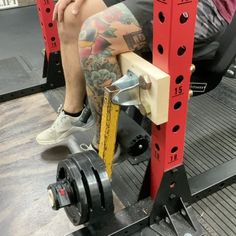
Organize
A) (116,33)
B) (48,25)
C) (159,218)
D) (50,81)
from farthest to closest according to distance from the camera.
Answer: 1. (50,81)
2. (48,25)
3. (159,218)
4. (116,33)

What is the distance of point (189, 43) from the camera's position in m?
0.82

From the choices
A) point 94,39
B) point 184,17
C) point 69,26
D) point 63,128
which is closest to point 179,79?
point 184,17

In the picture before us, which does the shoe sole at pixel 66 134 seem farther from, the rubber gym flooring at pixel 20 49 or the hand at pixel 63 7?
the rubber gym flooring at pixel 20 49

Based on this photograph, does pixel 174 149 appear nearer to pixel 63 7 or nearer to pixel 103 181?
pixel 103 181

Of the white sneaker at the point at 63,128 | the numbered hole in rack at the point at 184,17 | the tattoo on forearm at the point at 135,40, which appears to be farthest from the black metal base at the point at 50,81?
the numbered hole in rack at the point at 184,17

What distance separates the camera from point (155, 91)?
2.69ft

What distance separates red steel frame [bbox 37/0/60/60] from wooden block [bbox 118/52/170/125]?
102cm

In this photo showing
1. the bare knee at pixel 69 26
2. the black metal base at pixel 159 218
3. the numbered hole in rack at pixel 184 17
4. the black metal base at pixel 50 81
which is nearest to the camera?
the numbered hole in rack at pixel 184 17

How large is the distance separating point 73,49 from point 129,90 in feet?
1.72

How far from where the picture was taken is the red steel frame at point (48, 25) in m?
1.76

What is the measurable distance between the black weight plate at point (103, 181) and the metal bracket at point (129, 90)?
192 mm

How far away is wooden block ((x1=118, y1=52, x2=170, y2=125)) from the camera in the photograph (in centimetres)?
81

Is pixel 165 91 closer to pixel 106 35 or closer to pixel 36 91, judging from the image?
pixel 106 35

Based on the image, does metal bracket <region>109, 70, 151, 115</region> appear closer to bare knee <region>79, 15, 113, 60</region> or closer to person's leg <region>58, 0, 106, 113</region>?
bare knee <region>79, 15, 113, 60</region>
